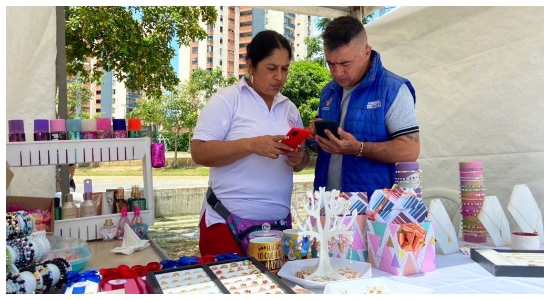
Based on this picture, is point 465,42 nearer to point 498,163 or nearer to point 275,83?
point 498,163

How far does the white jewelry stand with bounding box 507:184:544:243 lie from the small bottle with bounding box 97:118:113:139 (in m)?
1.60

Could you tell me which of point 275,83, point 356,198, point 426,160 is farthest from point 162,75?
point 356,198

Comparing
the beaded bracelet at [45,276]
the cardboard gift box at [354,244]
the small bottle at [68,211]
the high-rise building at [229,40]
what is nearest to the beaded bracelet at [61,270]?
the beaded bracelet at [45,276]

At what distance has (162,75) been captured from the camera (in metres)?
5.52

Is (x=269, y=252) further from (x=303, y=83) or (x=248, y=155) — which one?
(x=303, y=83)

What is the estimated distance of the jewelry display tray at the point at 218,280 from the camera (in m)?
0.86

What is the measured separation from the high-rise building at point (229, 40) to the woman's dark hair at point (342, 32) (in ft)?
138

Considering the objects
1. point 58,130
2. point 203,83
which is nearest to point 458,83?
point 58,130

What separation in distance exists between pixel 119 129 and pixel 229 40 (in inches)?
1849

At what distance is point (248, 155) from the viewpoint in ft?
4.86

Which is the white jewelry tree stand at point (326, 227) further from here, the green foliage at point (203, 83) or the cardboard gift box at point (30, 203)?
the green foliage at point (203, 83)

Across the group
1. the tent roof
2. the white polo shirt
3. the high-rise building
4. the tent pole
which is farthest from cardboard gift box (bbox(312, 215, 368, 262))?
the high-rise building

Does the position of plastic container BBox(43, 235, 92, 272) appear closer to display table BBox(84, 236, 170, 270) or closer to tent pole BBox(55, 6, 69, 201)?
display table BBox(84, 236, 170, 270)

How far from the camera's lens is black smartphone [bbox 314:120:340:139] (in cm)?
138
